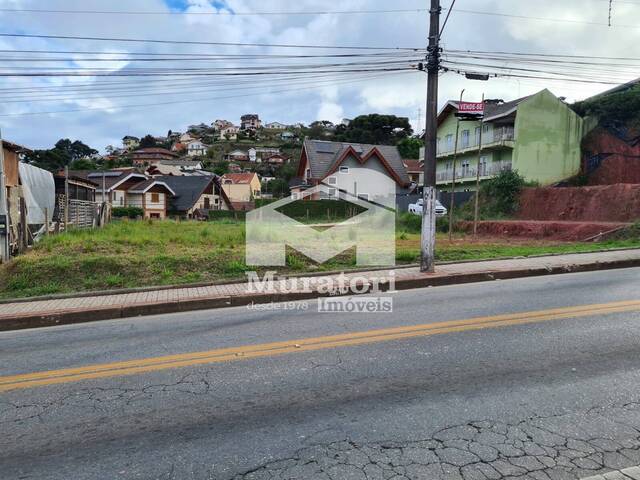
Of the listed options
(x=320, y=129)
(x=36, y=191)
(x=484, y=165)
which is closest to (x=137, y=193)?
(x=36, y=191)

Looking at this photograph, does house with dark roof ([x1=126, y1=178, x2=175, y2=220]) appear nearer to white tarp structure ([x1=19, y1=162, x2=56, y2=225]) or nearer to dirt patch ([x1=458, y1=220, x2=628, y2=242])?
white tarp structure ([x1=19, y1=162, x2=56, y2=225])

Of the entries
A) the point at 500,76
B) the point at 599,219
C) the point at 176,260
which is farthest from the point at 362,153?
the point at 176,260

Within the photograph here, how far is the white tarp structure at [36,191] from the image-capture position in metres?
16.7

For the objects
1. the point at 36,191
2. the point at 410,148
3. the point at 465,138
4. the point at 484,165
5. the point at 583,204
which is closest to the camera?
the point at 36,191

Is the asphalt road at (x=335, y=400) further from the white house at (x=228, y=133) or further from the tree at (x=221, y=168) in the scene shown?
the white house at (x=228, y=133)

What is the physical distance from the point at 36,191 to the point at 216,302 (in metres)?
15.0

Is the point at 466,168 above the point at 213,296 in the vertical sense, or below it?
above

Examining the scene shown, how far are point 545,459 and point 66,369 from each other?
469cm

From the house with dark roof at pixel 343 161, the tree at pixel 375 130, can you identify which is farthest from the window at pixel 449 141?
the tree at pixel 375 130

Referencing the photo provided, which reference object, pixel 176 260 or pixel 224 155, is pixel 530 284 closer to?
pixel 176 260

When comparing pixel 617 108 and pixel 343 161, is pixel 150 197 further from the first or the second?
pixel 617 108

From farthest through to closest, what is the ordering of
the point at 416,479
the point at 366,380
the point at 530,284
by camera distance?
the point at 530,284
the point at 366,380
the point at 416,479

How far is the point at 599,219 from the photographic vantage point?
76.8ft

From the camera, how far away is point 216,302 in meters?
8.19
